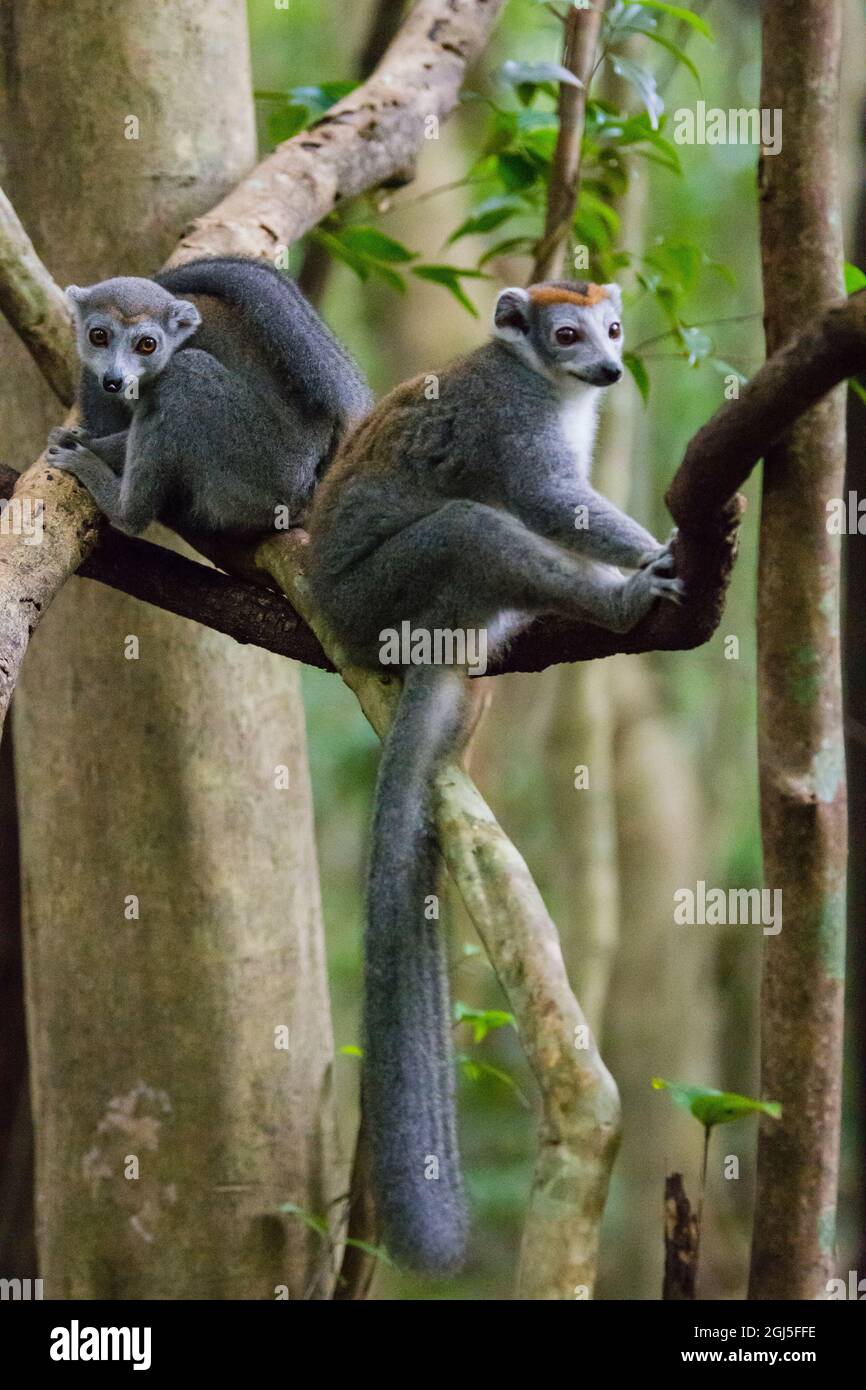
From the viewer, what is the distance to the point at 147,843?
16.7 feet

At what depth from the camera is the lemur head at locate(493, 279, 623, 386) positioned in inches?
164

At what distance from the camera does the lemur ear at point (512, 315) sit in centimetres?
423

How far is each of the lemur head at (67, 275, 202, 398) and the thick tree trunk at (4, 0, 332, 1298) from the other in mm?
838

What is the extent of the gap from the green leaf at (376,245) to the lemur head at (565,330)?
48.2 inches

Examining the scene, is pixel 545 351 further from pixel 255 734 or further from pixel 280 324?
pixel 255 734

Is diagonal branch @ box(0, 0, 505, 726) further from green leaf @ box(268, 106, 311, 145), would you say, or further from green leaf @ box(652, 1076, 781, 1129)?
green leaf @ box(652, 1076, 781, 1129)

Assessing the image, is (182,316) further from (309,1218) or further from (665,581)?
(309,1218)

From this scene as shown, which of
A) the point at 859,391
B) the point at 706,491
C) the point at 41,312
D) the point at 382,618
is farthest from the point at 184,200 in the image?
the point at 706,491

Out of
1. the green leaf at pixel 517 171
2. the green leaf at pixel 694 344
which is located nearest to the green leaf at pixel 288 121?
the green leaf at pixel 517 171

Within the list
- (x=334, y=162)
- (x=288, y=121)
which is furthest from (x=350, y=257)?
(x=288, y=121)

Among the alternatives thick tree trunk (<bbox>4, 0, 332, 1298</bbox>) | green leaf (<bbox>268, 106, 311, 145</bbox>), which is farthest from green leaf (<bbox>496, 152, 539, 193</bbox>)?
thick tree trunk (<bbox>4, 0, 332, 1298</bbox>)

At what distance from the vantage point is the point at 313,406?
4617mm

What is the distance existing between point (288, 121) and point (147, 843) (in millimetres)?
3025

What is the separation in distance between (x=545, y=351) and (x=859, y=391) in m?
1.03
